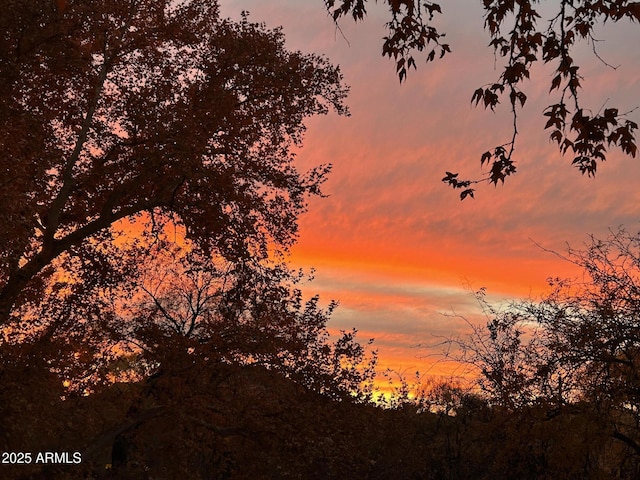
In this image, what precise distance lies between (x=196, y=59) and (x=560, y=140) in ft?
46.1

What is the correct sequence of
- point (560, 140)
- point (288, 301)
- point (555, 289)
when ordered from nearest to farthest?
point (560, 140) < point (555, 289) < point (288, 301)

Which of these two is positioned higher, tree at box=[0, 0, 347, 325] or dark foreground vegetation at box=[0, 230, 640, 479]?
tree at box=[0, 0, 347, 325]

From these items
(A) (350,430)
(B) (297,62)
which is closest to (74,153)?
(B) (297,62)

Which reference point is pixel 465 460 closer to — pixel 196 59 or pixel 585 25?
pixel 196 59

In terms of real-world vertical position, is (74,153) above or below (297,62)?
below

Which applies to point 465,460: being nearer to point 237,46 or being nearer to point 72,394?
point 72,394

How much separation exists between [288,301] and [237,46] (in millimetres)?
7411

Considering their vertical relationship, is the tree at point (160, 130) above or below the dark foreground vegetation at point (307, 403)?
above

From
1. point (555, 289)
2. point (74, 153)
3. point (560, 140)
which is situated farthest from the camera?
point (555, 289)

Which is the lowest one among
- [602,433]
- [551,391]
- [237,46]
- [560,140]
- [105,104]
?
[602,433]

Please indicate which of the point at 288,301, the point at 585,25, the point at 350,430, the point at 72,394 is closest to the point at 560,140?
the point at 585,25

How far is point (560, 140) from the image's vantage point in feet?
24.6

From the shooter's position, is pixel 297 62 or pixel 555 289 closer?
pixel 555 289

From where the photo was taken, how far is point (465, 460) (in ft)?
99.1
